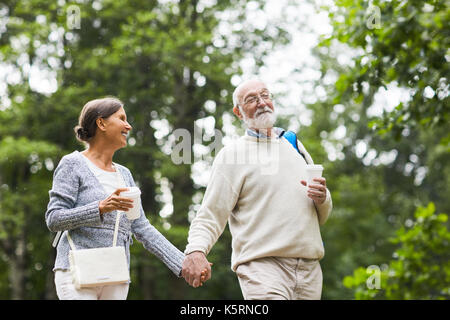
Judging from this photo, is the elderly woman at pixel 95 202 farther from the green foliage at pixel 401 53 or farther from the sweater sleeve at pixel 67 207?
the green foliage at pixel 401 53

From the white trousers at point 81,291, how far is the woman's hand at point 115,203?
1.25ft

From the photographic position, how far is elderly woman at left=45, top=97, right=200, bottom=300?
3.34 meters

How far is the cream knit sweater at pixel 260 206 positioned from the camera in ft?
12.4

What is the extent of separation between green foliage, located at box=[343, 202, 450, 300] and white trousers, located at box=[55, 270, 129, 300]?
17.5ft

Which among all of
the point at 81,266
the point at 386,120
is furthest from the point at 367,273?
the point at 81,266

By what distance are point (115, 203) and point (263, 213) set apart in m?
0.92

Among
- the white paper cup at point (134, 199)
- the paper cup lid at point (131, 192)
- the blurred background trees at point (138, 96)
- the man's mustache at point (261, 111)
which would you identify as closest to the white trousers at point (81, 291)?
the white paper cup at point (134, 199)

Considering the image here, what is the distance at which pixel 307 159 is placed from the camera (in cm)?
407

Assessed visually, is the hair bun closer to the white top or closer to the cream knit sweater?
the white top

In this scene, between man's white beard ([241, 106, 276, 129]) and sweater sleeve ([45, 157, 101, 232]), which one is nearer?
sweater sleeve ([45, 157, 101, 232])

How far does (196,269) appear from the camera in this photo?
3684mm

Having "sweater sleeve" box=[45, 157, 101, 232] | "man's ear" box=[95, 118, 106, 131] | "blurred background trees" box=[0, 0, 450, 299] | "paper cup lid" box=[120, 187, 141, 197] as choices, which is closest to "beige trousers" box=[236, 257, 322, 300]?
"paper cup lid" box=[120, 187, 141, 197]

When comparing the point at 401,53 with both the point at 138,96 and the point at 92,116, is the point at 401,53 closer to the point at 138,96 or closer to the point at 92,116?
the point at 92,116

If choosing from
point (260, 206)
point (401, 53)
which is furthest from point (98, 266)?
point (401, 53)
